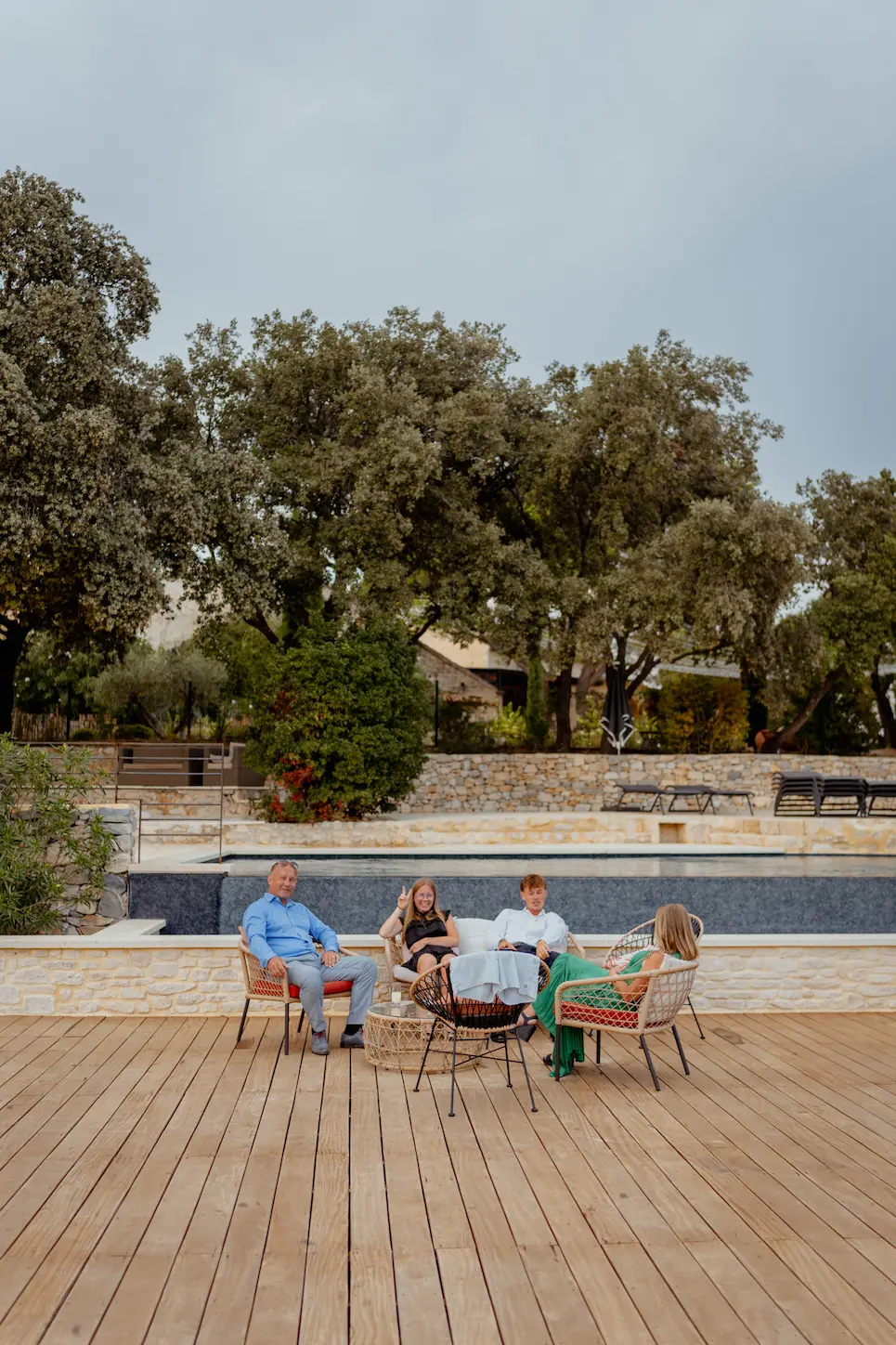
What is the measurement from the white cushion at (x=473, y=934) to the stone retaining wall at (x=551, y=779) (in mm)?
13411

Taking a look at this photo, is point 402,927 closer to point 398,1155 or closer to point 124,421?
point 398,1155

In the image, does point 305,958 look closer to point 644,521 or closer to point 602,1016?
point 602,1016

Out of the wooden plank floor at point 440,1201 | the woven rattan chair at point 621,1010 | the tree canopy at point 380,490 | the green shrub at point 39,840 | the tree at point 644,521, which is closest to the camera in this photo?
the wooden plank floor at point 440,1201

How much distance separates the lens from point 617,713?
2077cm

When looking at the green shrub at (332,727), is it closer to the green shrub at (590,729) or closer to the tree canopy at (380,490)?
the tree canopy at (380,490)

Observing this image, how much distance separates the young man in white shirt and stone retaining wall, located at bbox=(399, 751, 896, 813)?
13.7 m

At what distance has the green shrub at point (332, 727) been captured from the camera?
16562 mm

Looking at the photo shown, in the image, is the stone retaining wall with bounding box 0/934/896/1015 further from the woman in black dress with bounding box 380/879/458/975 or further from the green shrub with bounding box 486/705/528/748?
the green shrub with bounding box 486/705/528/748

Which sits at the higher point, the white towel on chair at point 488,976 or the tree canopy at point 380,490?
the tree canopy at point 380,490

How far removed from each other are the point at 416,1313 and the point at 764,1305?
953mm

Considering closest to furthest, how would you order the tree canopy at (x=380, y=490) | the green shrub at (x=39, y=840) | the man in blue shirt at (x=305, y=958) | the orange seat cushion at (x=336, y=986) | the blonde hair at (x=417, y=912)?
1. the man in blue shirt at (x=305, y=958)
2. the orange seat cushion at (x=336, y=986)
3. the blonde hair at (x=417, y=912)
4. the green shrub at (x=39, y=840)
5. the tree canopy at (x=380, y=490)

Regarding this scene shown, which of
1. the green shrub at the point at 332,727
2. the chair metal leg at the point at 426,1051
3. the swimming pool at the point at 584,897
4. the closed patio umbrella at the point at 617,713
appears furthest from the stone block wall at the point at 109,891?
the closed patio umbrella at the point at 617,713

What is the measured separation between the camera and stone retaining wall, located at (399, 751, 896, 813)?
829 inches

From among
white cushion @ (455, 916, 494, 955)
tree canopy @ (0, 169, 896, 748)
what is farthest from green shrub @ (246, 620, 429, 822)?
white cushion @ (455, 916, 494, 955)
